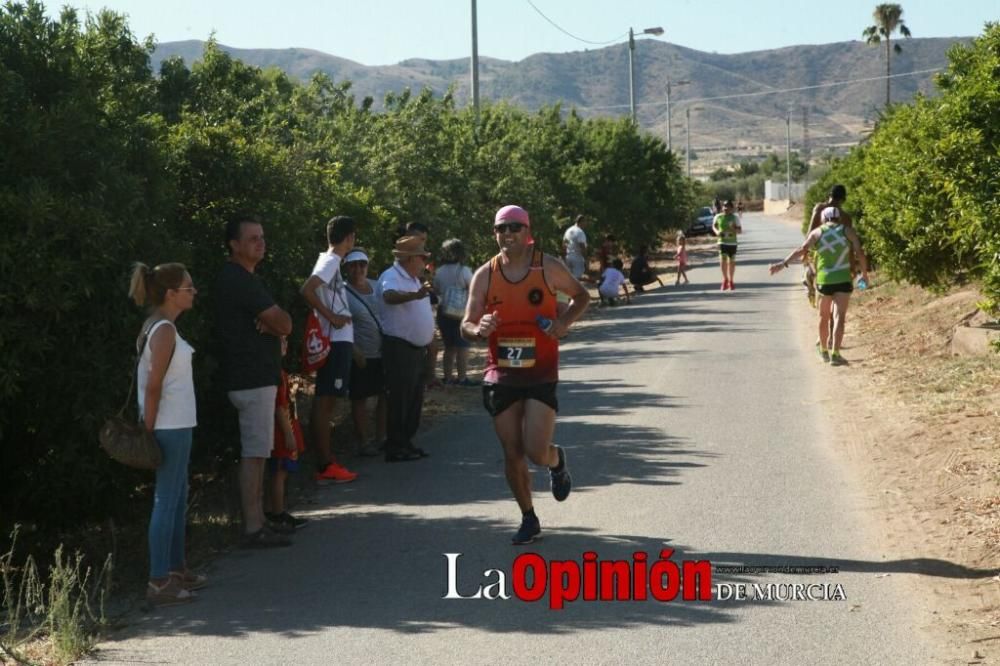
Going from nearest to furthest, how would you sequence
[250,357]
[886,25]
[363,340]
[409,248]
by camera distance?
[250,357]
[409,248]
[363,340]
[886,25]

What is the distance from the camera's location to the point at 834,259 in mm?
15852

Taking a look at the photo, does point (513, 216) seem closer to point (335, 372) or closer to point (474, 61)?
point (335, 372)

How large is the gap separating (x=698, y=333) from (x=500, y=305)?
13385 mm

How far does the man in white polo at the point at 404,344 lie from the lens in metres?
11.4

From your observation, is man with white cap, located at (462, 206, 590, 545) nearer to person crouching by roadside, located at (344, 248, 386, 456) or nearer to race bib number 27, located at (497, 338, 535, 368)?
race bib number 27, located at (497, 338, 535, 368)

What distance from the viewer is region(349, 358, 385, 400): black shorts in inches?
469

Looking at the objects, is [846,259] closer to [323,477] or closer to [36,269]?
[323,477]

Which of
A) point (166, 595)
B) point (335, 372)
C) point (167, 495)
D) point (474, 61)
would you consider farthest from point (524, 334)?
point (474, 61)

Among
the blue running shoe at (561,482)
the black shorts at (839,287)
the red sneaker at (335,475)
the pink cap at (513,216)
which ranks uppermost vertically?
the pink cap at (513,216)

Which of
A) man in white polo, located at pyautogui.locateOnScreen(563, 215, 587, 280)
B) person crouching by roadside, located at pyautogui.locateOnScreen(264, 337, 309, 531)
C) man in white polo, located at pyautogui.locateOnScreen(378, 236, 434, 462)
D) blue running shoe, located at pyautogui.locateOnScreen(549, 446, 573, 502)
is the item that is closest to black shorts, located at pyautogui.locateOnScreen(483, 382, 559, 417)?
blue running shoe, located at pyautogui.locateOnScreen(549, 446, 573, 502)

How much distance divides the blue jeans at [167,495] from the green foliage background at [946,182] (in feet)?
22.3

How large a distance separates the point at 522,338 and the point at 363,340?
12.9 ft

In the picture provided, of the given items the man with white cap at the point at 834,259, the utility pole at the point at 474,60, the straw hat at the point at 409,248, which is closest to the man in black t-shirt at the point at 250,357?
the straw hat at the point at 409,248
